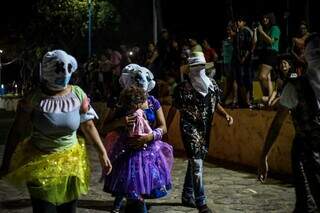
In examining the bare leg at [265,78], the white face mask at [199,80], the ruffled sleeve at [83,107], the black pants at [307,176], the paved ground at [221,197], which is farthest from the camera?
the bare leg at [265,78]

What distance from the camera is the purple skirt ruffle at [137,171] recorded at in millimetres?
5992

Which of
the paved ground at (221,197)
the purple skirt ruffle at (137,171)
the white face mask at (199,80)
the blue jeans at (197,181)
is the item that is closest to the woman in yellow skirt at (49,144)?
the purple skirt ruffle at (137,171)

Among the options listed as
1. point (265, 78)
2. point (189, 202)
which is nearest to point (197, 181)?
point (189, 202)

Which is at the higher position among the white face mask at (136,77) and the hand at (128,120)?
the white face mask at (136,77)

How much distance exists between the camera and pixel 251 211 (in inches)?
303

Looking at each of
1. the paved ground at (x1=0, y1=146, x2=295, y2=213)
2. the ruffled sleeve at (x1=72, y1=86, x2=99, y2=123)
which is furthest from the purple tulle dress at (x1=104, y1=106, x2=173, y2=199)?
the paved ground at (x1=0, y1=146, x2=295, y2=213)

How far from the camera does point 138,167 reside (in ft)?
19.9

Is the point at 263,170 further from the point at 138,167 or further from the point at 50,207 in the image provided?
the point at 50,207

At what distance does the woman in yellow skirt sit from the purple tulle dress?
101cm

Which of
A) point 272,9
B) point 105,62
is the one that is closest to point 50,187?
point 105,62

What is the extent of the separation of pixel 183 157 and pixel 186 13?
16.5 m

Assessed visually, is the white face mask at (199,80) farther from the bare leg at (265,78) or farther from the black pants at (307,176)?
the bare leg at (265,78)

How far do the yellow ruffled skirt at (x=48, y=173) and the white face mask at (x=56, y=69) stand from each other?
1.75 ft

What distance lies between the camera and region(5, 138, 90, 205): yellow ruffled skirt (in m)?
4.90
